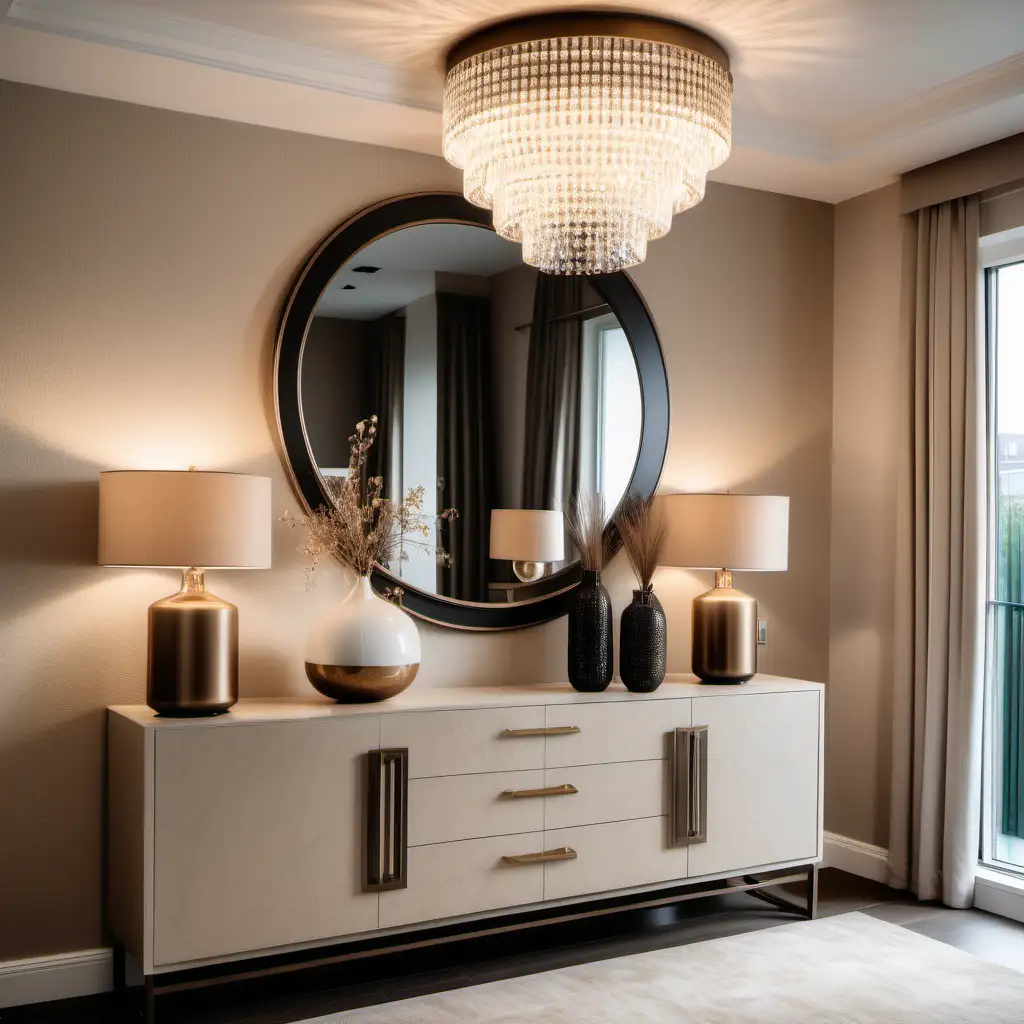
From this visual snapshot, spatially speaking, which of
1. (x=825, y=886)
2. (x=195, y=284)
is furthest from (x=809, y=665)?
(x=195, y=284)

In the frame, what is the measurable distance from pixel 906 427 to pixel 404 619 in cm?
201

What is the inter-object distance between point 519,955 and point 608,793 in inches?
21.4

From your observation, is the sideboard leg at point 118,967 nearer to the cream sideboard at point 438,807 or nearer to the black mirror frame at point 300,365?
the cream sideboard at point 438,807

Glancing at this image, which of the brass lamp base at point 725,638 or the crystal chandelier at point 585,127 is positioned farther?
the brass lamp base at point 725,638

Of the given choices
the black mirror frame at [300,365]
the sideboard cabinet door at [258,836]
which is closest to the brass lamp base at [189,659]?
the sideboard cabinet door at [258,836]

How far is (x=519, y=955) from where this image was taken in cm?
320

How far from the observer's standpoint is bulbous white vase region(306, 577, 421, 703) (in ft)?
9.70

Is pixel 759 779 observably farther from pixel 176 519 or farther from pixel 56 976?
pixel 56 976

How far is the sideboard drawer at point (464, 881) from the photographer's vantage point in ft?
9.61

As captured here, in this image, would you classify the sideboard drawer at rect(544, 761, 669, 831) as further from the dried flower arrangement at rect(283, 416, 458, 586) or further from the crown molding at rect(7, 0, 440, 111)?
the crown molding at rect(7, 0, 440, 111)

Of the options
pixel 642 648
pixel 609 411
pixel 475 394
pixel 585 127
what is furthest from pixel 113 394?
pixel 642 648

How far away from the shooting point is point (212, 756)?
2693mm

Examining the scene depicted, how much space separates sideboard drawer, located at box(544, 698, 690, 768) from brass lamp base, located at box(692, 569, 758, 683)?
0.79ft

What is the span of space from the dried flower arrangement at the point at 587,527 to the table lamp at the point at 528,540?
4cm
